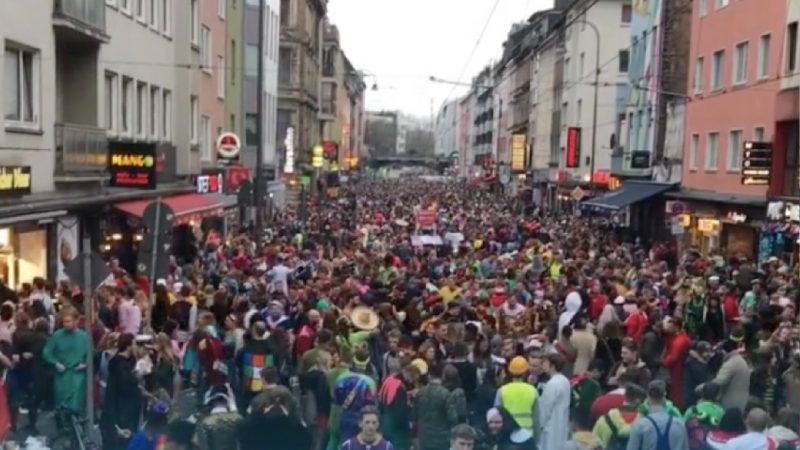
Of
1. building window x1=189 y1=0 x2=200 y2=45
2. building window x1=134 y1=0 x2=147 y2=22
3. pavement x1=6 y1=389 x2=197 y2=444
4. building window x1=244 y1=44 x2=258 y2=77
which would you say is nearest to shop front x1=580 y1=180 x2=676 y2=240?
building window x1=189 y1=0 x2=200 y2=45

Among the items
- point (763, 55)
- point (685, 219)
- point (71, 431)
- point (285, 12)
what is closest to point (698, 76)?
point (685, 219)

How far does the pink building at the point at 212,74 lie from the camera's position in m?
33.7

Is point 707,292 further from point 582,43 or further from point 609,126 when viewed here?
point 582,43

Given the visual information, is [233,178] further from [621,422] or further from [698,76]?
[621,422]

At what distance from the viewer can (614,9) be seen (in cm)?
5881

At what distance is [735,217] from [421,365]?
20497 millimetres

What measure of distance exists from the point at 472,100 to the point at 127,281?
159360 millimetres

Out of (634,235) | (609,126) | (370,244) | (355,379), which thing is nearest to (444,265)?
(370,244)

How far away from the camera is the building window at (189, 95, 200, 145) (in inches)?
1241

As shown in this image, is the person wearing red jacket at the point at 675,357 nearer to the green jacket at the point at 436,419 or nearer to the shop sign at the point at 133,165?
the green jacket at the point at 436,419

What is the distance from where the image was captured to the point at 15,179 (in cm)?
1628

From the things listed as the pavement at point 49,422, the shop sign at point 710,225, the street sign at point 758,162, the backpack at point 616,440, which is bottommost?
the pavement at point 49,422

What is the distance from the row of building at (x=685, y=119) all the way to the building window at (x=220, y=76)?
14501 mm

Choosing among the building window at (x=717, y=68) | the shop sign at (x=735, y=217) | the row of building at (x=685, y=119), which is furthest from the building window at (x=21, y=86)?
the building window at (x=717, y=68)
